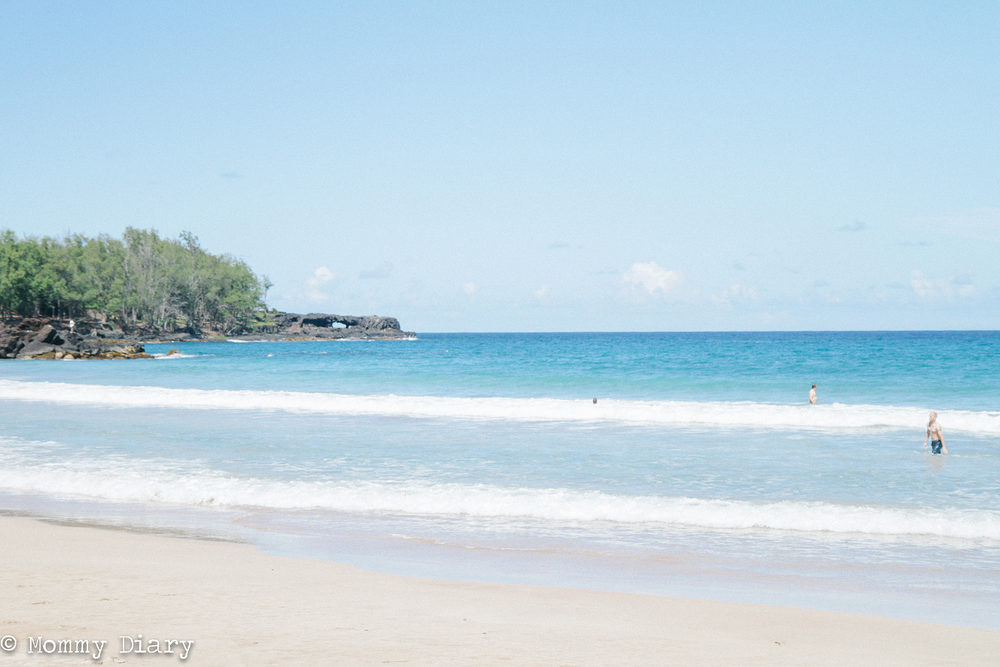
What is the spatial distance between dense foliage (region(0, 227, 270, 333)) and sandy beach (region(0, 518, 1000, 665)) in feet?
333

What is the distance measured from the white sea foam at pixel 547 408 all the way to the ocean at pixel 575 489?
0.62ft

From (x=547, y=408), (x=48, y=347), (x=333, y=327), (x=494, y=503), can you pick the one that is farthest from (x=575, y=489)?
(x=333, y=327)

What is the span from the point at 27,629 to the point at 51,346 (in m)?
71.3

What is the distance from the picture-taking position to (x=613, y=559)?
868cm

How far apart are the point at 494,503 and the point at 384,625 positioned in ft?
17.6

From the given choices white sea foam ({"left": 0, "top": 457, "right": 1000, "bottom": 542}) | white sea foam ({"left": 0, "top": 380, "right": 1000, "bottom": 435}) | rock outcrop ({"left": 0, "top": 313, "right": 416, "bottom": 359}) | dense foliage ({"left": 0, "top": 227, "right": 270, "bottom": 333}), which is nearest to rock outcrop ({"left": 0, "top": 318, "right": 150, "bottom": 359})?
rock outcrop ({"left": 0, "top": 313, "right": 416, "bottom": 359})

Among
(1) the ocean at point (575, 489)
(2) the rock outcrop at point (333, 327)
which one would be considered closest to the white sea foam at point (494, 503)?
(1) the ocean at point (575, 489)

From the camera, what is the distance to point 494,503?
1138cm

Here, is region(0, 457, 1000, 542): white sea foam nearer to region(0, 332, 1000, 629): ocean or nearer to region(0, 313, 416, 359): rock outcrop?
region(0, 332, 1000, 629): ocean

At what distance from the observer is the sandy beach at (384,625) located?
213 inches

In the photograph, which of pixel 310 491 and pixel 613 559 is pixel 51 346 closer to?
pixel 310 491

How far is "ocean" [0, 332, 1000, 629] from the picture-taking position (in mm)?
8250

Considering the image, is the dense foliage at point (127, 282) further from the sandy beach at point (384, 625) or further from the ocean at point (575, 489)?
the sandy beach at point (384, 625)

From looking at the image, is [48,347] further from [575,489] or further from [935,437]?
[935,437]
